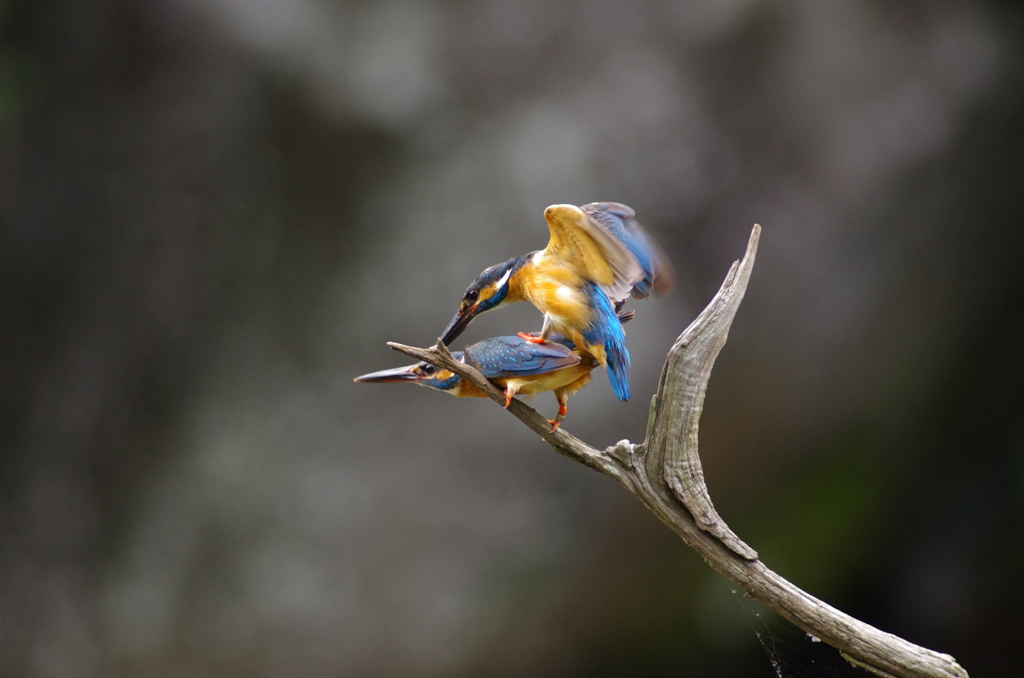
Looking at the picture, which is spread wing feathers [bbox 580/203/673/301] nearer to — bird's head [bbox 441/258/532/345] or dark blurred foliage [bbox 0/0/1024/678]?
bird's head [bbox 441/258/532/345]

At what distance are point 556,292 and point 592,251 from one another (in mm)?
94

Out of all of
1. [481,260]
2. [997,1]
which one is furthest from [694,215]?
[997,1]

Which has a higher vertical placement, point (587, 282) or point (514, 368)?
point (587, 282)

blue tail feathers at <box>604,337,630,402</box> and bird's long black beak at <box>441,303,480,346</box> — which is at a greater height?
bird's long black beak at <box>441,303,480,346</box>

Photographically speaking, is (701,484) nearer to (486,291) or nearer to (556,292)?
(556,292)

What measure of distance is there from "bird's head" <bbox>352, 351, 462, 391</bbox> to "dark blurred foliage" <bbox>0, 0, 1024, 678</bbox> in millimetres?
1429

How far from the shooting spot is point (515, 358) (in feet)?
3.79

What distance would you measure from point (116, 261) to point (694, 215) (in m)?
2.16

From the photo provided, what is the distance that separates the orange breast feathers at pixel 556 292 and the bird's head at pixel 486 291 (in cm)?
2

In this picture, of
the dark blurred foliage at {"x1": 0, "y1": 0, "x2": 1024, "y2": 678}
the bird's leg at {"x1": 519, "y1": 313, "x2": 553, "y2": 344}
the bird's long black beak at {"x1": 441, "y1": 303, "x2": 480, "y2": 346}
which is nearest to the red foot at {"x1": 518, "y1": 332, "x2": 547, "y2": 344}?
the bird's leg at {"x1": 519, "y1": 313, "x2": 553, "y2": 344}

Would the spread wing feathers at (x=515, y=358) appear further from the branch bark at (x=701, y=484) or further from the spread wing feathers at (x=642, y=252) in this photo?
the spread wing feathers at (x=642, y=252)

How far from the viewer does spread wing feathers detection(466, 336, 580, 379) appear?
1.16 m

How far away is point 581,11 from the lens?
9.18ft

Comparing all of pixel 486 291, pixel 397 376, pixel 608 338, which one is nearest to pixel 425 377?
pixel 397 376
